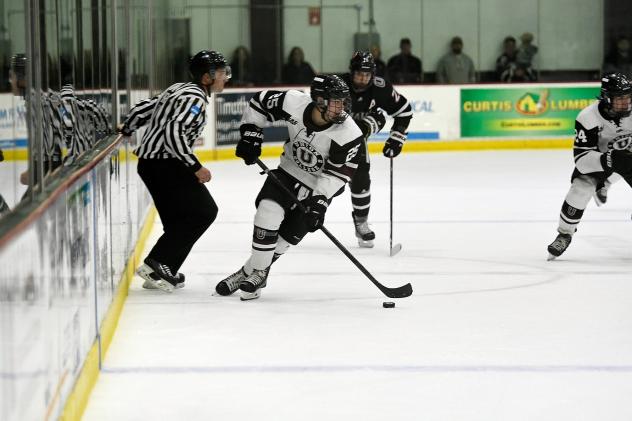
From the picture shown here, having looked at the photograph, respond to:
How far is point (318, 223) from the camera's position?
18.4 feet

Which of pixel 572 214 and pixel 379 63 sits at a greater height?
pixel 379 63

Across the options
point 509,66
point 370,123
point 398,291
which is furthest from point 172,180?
point 509,66

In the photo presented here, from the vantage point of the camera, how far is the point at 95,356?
4164 mm

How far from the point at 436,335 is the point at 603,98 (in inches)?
93.6

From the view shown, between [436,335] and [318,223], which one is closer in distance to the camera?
[436,335]

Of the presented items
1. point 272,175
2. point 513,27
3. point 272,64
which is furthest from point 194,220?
point 513,27

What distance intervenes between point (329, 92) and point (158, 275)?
3.87ft

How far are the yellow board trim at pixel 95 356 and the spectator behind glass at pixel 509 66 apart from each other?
9.45 m

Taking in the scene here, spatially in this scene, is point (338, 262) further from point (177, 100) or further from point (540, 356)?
point (540, 356)

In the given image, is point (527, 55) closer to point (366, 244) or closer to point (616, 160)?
point (366, 244)

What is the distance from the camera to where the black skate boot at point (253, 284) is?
18.6ft

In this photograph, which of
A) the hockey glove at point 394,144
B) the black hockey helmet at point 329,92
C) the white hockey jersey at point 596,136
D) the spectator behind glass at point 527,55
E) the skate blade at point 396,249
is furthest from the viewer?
the spectator behind glass at point 527,55

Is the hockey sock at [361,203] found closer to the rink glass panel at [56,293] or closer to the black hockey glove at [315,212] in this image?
the black hockey glove at [315,212]

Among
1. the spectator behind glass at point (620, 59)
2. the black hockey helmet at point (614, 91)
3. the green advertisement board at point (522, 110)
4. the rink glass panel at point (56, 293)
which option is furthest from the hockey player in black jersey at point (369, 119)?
the spectator behind glass at point (620, 59)
